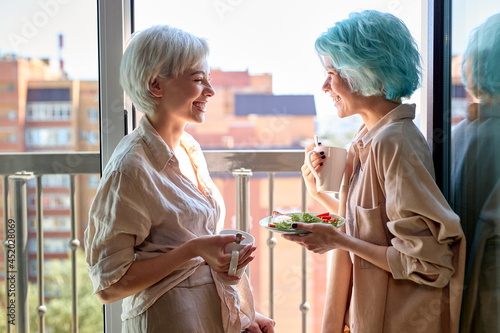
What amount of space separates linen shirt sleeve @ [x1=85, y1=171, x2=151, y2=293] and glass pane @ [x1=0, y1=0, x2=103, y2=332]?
603 millimetres

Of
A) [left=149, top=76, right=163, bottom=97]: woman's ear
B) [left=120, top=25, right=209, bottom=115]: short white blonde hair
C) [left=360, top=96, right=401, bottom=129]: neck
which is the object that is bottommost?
[left=360, top=96, right=401, bottom=129]: neck

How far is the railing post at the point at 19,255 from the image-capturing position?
1847mm

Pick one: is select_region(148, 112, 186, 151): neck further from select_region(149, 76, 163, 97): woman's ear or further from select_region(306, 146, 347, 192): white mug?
select_region(306, 146, 347, 192): white mug

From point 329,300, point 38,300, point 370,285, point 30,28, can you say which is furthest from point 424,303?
point 30,28

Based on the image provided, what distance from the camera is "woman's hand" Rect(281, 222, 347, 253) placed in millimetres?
1431

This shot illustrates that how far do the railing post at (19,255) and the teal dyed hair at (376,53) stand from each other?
1.26 metres

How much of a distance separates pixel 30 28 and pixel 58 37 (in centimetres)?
10

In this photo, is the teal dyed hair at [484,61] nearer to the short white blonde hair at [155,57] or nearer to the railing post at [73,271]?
the short white blonde hair at [155,57]

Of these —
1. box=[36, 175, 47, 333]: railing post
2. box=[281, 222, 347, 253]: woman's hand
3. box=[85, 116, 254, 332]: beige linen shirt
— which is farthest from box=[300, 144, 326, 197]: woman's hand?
box=[36, 175, 47, 333]: railing post

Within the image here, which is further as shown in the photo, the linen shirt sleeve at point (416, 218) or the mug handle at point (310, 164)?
the mug handle at point (310, 164)

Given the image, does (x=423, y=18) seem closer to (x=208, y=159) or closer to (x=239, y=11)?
(x=239, y=11)

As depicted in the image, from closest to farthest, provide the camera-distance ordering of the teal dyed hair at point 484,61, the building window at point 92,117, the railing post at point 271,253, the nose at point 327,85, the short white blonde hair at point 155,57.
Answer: the teal dyed hair at point 484,61 < the short white blonde hair at point 155,57 < the nose at point 327,85 < the building window at point 92,117 < the railing post at point 271,253

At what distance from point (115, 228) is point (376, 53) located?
903 millimetres

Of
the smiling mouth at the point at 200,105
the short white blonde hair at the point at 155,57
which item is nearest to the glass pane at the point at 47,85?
the short white blonde hair at the point at 155,57
